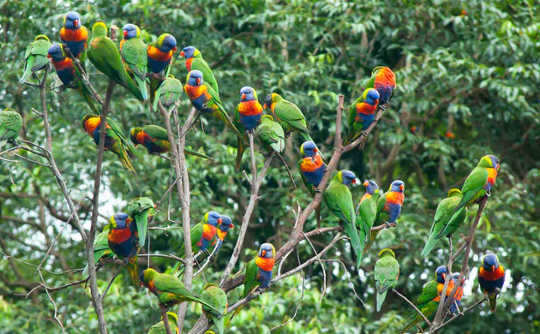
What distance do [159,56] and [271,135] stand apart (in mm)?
610

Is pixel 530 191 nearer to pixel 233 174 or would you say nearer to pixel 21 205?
pixel 233 174

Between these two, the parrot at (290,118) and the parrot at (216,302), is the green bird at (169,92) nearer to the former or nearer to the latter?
the parrot at (290,118)

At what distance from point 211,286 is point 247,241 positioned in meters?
3.83

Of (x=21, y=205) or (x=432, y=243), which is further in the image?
(x=21, y=205)

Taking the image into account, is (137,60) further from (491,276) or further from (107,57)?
(491,276)

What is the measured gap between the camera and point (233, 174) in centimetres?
572

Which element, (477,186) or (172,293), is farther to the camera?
(477,186)

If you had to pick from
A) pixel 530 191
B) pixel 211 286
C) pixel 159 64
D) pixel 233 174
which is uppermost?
pixel 159 64

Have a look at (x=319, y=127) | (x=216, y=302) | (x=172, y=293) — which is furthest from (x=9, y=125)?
(x=319, y=127)

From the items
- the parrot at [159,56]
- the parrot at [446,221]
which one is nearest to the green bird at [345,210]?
the parrot at [446,221]

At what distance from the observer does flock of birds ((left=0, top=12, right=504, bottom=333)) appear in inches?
107

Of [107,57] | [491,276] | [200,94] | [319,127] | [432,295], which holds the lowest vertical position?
[319,127]

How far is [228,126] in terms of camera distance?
3.33m

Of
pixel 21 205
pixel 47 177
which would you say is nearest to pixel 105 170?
pixel 47 177
